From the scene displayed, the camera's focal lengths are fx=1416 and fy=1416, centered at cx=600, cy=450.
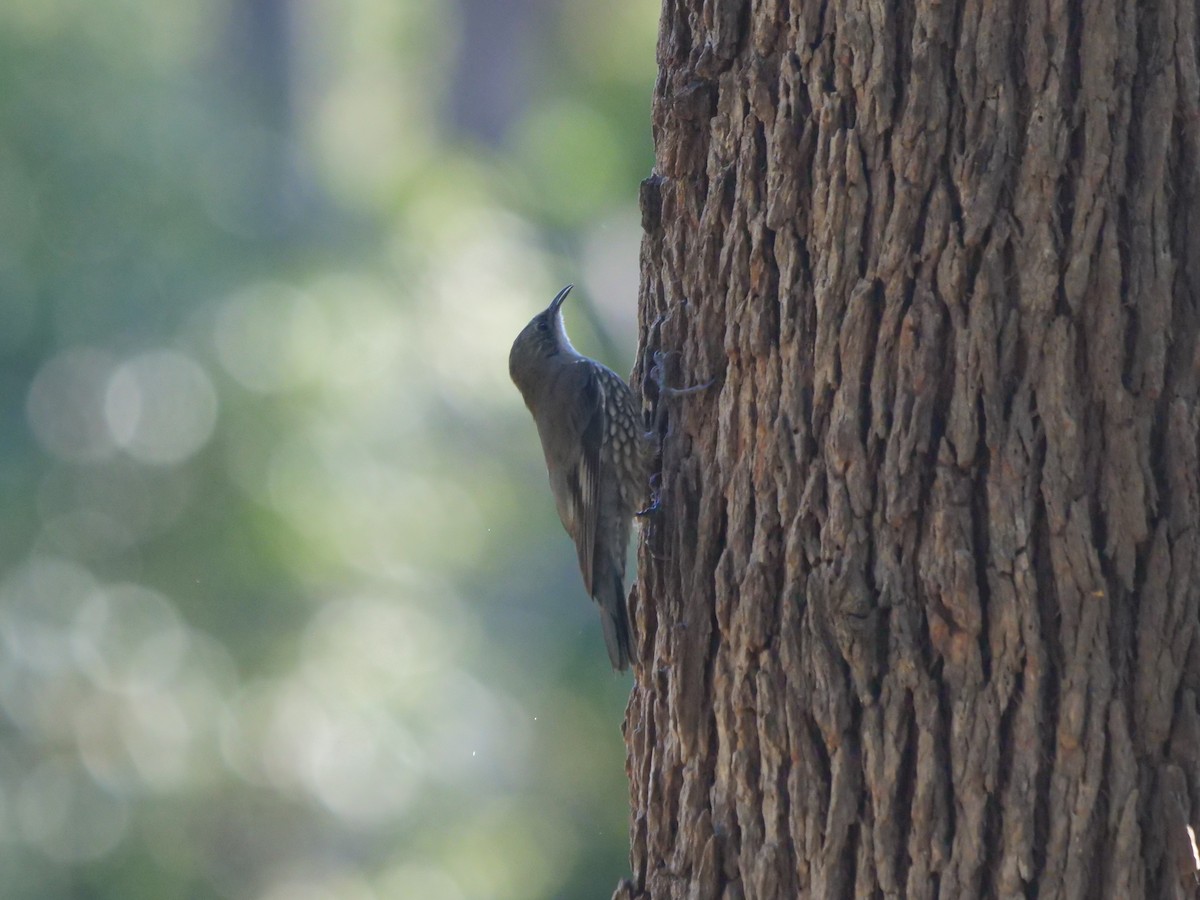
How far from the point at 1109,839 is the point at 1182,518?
0.54m

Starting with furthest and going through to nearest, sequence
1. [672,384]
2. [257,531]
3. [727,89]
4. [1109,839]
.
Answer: [257,531]
[672,384]
[727,89]
[1109,839]

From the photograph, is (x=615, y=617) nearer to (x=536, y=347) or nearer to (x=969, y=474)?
(x=536, y=347)

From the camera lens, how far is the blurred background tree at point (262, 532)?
27.4 feet

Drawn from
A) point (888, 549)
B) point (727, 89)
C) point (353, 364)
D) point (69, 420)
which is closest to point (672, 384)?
point (727, 89)

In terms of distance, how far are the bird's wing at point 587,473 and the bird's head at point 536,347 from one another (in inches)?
10.0

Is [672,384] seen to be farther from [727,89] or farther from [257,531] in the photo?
[257,531]

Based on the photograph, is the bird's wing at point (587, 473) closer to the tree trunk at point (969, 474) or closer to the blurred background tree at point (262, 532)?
the tree trunk at point (969, 474)

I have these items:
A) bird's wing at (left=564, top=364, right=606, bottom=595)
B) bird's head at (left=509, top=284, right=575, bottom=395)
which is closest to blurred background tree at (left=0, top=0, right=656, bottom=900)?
bird's head at (left=509, top=284, right=575, bottom=395)

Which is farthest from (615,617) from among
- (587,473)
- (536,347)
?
(536,347)

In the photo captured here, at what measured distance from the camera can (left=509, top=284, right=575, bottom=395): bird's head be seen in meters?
4.83

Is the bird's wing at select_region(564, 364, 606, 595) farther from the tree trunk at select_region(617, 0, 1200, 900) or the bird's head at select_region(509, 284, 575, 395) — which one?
the tree trunk at select_region(617, 0, 1200, 900)

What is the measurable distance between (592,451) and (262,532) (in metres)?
4.67

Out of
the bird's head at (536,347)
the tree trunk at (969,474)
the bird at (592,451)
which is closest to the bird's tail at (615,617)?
the bird at (592,451)

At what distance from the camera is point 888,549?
8.16 ft
